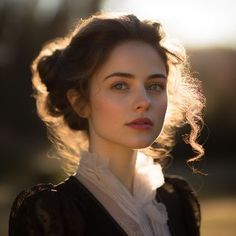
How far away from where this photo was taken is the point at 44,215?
2463 millimetres

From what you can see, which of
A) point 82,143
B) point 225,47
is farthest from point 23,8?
point 82,143

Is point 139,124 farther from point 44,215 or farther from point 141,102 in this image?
point 44,215

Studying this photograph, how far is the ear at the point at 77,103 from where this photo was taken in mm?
2828

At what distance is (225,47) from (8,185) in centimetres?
555

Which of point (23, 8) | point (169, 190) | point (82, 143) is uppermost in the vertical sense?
point (23, 8)

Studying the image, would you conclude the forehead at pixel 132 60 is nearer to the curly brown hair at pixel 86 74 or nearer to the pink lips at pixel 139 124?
the curly brown hair at pixel 86 74

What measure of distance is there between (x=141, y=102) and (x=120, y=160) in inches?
12.4

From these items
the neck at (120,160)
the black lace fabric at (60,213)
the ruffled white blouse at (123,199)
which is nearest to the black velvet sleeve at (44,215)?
the black lace fabric at (60,213)

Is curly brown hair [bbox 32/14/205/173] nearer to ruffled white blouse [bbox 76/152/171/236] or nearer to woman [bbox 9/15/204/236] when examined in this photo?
woman [bbox 9/15/204/236]

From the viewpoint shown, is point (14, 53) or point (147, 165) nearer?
point (147, 165)

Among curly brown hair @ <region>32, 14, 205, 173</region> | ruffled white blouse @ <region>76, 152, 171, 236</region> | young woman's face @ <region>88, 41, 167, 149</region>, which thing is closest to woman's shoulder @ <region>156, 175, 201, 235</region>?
ruffled white blouse @ <region>76, 152, 171, 236</region>

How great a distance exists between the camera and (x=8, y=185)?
11766mm

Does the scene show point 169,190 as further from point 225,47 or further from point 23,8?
point 23,8

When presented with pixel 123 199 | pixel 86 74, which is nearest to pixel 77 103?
pixel 86 74
